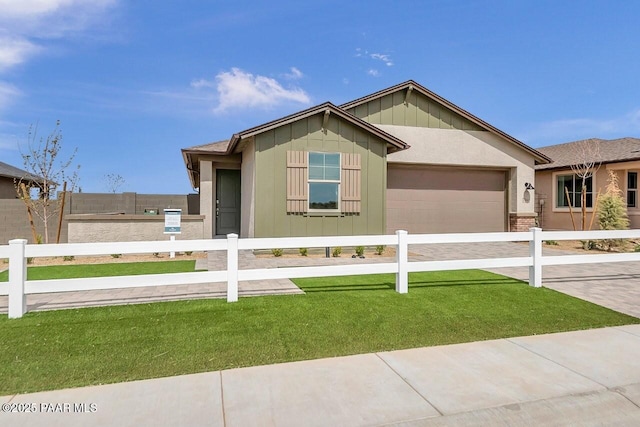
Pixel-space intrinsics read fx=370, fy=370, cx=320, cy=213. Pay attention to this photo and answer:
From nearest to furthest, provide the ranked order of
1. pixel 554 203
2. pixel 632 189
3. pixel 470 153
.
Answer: pixel 470 153 < pixel 632 189 < pixel 554 203

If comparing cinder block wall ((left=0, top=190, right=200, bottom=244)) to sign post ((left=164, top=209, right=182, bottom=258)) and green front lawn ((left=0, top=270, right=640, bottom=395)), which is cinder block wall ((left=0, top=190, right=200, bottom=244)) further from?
green front lawn ((left=0, top=270, right=640, bottom=395))

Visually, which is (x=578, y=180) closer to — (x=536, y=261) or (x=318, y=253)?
(x=536, y=261)

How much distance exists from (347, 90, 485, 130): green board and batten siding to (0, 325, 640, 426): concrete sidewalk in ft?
38.2

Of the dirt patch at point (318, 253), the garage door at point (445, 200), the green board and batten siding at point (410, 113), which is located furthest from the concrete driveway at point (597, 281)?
the green board and batten siding at point (410, 113)

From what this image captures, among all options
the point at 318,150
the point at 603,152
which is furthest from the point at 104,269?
the point at 603,152

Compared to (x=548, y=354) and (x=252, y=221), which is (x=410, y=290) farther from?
(x=252, y=221)

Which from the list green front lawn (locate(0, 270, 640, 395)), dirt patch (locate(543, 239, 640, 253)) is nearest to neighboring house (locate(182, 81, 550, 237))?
dirt patch (locate(543, 239, 640, 253))

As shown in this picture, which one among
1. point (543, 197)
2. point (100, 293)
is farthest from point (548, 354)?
point (543, 197)

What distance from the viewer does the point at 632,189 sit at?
609 inches

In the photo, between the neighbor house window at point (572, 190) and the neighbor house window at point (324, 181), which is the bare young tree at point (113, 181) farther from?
the neighbor house window at point (572, 190)

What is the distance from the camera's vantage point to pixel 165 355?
3.52m

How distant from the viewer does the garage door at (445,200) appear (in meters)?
14.1

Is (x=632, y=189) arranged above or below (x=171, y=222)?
above

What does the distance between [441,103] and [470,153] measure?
2.27m
